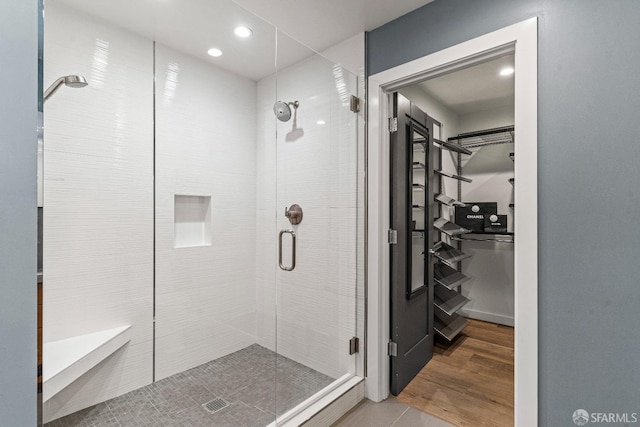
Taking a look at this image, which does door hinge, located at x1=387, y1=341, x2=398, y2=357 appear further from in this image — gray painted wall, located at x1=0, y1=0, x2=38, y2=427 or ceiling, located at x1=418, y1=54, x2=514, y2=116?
ceiling, located at x1=418, y1=54, x2=514, y2=116

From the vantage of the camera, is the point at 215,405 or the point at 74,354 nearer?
the point at 74,354

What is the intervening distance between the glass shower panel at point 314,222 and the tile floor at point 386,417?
0.21m

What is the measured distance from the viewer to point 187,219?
1.57 m

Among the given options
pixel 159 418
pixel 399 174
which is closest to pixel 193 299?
pixel 159 418

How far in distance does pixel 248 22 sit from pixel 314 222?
1.22 metres

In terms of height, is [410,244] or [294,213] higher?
[294,213]

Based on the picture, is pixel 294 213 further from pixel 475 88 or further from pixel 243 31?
pixel 475 88

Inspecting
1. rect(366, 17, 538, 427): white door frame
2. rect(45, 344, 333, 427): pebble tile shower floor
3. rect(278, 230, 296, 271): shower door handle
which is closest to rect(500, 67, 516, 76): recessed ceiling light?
rect(366, 17, 538, 427): white door frame

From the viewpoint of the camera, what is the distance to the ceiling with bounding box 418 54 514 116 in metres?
2.70

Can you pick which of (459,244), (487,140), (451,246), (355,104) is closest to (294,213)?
(355,104)

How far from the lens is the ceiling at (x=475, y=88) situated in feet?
8.85

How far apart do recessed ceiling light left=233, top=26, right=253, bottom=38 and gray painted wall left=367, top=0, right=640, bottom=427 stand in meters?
1.36

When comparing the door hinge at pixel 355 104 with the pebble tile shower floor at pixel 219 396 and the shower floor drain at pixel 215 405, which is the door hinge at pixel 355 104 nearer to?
the pebble tile shower floor at pixel 219 396

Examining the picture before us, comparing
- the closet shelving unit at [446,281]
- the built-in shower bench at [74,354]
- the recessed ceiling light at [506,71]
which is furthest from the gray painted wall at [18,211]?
the recessed ceiling light at [506,71]
